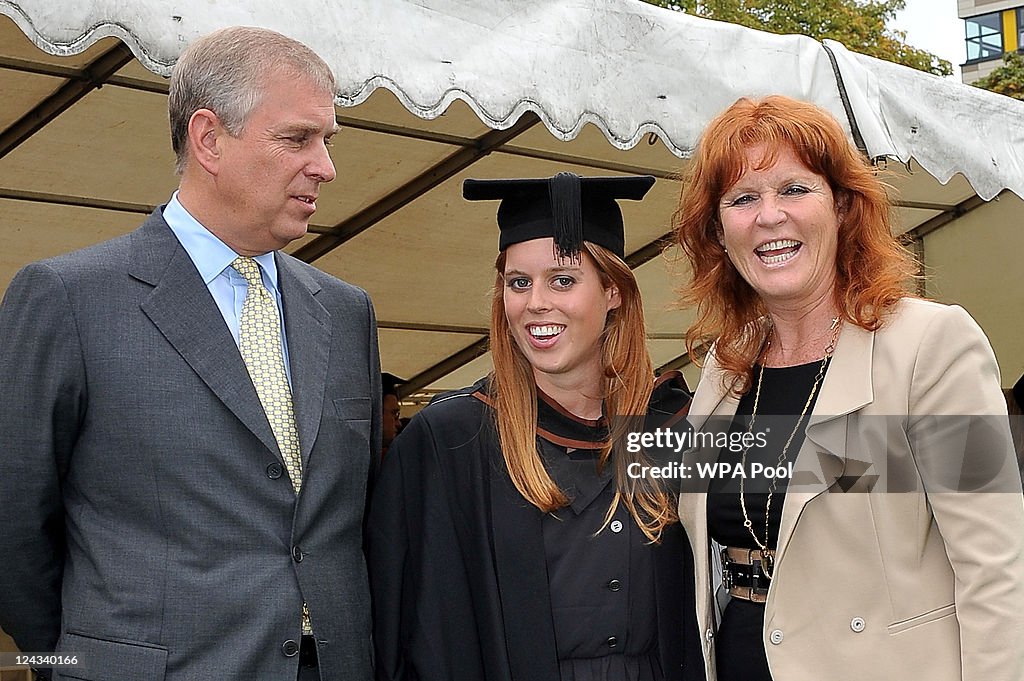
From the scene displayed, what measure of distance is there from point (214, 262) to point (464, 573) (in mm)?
839

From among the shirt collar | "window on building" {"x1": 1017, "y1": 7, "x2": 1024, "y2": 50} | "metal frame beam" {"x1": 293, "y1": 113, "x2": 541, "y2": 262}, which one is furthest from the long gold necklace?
"window on building" {"x1": 1017, "y1": 7, "x2": 1024, "y2": 50}

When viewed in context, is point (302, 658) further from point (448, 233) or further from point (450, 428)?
point (448, 233)

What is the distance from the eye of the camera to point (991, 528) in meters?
2.11

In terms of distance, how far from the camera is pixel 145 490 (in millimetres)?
2154

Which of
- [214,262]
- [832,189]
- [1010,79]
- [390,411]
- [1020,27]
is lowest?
[214,262]

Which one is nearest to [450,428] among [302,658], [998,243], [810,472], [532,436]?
[532,436]

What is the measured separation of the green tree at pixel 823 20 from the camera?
62.3 ft

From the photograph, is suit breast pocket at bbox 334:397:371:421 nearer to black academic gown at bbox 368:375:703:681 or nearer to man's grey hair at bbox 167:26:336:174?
black academic gown at bbox 368:375:703:681

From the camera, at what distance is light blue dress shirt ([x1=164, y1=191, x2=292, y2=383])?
91.7 inches

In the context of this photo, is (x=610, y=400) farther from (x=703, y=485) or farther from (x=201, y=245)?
(x=201, y=245)

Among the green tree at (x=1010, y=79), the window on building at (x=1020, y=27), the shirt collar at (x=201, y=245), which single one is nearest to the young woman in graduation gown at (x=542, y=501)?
the shirt collar at (x=201, y=245)

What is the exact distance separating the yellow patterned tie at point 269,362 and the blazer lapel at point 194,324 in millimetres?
48

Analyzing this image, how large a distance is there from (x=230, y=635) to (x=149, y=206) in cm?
297

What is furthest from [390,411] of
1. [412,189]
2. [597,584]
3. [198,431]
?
[198,431]
